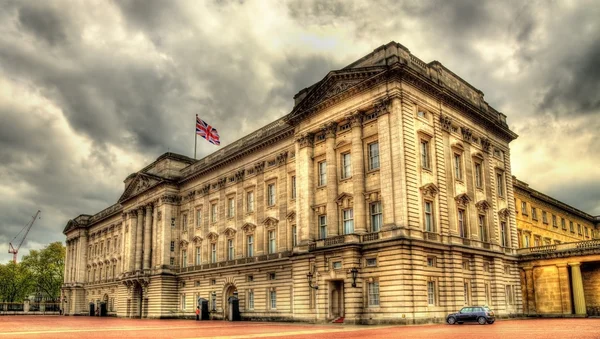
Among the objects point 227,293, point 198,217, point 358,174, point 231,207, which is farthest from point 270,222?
point 198,217

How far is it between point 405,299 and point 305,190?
14.2 metres

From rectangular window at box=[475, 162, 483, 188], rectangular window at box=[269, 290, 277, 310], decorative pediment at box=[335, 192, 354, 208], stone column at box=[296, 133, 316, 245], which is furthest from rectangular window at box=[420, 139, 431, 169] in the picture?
rectangular window at box=[269, 290, 277, 310]

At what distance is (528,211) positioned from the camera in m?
65.9

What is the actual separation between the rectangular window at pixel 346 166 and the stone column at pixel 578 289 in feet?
71.9

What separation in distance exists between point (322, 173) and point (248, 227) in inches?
567

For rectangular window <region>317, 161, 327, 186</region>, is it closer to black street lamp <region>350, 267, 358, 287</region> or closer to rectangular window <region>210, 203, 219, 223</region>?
black street lamp <region>350, 267, 358, 287</region>

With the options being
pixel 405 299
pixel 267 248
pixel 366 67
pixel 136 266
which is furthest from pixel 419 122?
pixel 136 266

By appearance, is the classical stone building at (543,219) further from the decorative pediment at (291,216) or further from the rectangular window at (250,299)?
the rectangular window at (250,299)

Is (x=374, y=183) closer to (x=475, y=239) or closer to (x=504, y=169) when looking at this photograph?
(x=475, y=239)

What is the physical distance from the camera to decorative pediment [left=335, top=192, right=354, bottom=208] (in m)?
43.6

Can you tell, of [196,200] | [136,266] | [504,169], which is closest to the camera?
[504,169]

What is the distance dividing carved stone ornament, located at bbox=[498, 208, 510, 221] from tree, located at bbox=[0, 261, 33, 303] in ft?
390

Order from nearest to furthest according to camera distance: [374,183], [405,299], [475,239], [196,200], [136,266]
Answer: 1. [405,299]
2. [374,183]
3. [475,239]
4. [196,200]
5. [136,266]

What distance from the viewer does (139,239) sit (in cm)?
7550
